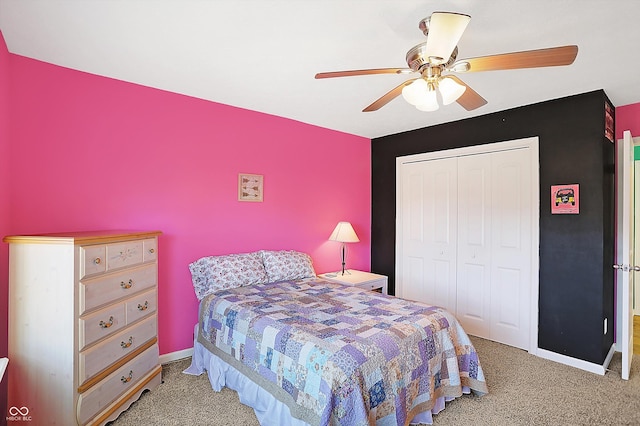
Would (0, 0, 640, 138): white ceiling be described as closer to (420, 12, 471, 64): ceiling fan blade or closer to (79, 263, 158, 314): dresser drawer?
(420, 12, 471, 64): ceiling fan blade

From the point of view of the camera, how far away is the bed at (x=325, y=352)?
1.61m

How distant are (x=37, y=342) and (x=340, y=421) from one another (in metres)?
1.71

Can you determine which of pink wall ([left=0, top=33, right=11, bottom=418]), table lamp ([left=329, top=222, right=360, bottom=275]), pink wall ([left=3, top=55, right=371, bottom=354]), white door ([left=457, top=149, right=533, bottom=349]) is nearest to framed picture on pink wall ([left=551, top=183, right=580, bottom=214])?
white door ([left=457, top=149, right=533, bottom=349])

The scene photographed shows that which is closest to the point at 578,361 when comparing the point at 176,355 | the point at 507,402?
the point at 507,402

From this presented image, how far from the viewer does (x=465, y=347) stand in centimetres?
224

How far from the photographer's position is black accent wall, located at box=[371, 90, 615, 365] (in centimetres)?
274

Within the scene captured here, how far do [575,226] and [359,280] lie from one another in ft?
6.89

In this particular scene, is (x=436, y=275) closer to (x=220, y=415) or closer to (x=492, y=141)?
(x=492, y=141)

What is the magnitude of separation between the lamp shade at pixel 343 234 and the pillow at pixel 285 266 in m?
0.58

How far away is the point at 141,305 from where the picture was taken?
89.2 inches

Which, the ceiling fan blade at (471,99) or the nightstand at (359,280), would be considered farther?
the nightstand at (359,280)

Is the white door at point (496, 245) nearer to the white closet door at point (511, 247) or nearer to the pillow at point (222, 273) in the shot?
the white closet door at point (511, 247)

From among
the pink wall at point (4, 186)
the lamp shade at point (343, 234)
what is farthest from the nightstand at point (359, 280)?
the pink wall at point (4, 186)

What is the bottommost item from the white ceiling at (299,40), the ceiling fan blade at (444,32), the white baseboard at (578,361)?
the white baseboard at (578,361)
